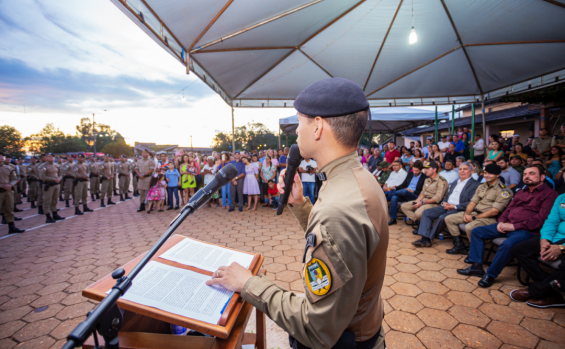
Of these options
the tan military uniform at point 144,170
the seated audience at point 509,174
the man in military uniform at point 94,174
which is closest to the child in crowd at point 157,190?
the tan military uniform at point 144,170

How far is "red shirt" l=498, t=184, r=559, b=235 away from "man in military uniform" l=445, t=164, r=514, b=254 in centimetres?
29

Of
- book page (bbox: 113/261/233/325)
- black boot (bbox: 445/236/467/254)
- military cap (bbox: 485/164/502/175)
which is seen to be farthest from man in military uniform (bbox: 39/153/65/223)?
military cap (bbox: 485/164/502/175)

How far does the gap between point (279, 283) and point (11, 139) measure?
6083cm

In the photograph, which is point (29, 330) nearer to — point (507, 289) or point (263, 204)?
point (507, 289)

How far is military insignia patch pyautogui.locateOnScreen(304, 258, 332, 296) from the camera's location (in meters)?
0.82

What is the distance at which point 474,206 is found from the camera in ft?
14.9

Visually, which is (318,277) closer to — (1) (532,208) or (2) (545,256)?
(2) (545,256)

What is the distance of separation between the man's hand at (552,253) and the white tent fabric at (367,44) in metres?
3.98

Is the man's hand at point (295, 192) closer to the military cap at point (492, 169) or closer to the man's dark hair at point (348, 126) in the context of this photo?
the man's dark hair at point (348, 126)

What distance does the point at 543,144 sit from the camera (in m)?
7.32

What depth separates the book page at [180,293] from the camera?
0.99 metres

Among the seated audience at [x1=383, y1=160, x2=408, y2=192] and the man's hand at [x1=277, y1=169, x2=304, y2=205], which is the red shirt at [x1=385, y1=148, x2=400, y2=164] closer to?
the seated audience at [x1=383, y1=160, x2=408, y2=192]

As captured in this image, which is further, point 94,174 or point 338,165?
point 94,174

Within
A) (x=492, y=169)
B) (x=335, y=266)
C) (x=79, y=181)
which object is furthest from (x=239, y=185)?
(x=335, y=266)
